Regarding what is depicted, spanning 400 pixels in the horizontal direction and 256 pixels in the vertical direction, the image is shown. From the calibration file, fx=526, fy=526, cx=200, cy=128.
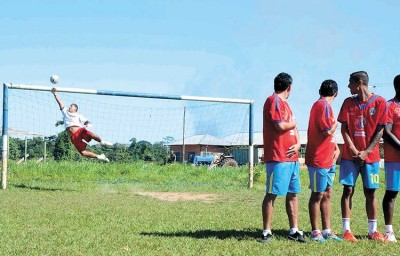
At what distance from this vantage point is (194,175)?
1814 cm

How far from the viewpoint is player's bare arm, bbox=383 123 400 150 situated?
20.4 ft

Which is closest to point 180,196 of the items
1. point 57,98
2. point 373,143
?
point 57,98

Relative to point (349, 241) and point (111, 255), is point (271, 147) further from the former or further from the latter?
point (111, 255)

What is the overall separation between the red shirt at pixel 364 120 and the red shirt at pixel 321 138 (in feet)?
1.04

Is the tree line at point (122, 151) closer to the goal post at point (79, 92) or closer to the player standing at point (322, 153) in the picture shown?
the goal post at point (79, 92)

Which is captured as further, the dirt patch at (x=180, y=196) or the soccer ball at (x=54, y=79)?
the soccer ball at (x=54, y=79)

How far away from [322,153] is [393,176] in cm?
96

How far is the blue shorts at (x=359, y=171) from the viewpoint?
20.4 feet

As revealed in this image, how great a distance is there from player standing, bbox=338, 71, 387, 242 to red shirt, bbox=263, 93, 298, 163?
29.5 inches

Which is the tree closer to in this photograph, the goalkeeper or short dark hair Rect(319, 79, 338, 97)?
the goalkeeper

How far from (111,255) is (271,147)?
2143 mm

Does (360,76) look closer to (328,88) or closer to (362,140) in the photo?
(328,88)

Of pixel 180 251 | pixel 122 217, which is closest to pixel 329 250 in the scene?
pixel 180 251

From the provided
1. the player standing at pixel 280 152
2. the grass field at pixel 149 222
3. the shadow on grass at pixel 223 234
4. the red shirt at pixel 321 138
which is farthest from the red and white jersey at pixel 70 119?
the red shirt at pixel 321 138
